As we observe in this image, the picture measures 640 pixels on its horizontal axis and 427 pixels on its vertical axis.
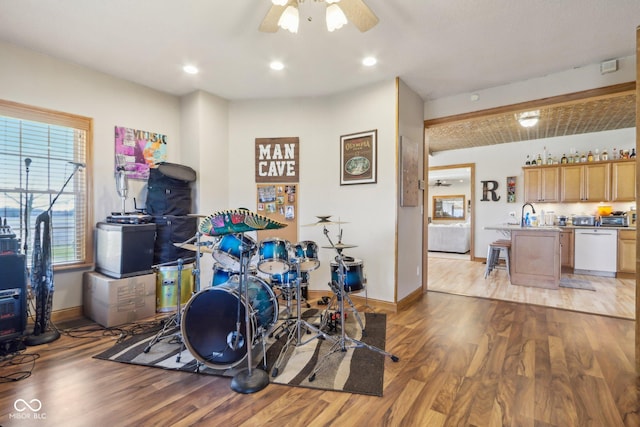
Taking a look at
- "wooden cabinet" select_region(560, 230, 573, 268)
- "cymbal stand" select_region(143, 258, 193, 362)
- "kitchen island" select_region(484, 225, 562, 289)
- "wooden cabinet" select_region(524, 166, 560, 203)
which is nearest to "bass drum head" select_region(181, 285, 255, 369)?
"cymbal stand" select_region(143, 258, 193, 362)

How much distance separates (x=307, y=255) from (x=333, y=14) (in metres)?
1.85

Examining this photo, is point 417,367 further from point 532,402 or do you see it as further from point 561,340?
point 561,340

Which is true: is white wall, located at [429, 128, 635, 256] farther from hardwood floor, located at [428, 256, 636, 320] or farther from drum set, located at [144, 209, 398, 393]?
drum set, located at [144, 209, 398, 393]

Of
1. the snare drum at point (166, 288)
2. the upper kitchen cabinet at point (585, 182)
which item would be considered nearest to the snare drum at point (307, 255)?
the snare drum at point (166, 288)

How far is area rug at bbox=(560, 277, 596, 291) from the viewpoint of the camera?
4.44m

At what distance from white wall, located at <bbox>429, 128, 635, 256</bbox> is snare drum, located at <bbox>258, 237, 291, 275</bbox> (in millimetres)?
5866

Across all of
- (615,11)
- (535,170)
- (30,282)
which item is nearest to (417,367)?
(615,11)

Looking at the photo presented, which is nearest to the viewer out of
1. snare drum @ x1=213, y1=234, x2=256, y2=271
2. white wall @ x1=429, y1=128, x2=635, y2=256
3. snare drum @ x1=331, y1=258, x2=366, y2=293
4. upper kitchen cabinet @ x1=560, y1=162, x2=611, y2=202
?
Answer: snare drum @ x1=213, y1=234, x2=256, y2=271

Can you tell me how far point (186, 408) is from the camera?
1.70 meters

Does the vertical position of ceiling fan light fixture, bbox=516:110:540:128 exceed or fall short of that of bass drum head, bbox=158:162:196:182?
it exceeds it

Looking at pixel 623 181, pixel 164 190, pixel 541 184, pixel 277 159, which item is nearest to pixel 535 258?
pixel 541 184

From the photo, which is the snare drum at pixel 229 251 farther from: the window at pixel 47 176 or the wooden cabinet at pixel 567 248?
the wooden cabinet at pixel 567 248

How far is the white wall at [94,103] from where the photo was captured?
2.78m

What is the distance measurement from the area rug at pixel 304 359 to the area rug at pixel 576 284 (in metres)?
3.68
